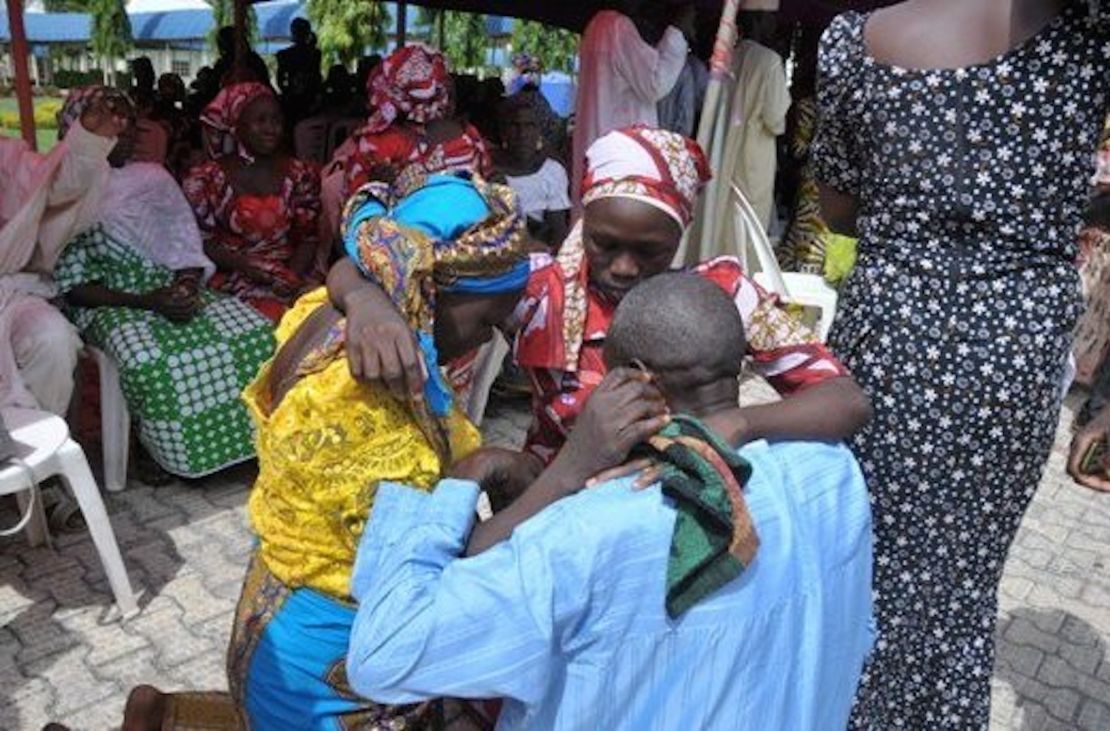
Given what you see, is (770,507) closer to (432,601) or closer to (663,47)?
(432,601)

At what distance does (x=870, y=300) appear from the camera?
1.81m

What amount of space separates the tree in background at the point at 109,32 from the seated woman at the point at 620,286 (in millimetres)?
35697

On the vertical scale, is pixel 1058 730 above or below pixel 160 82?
below

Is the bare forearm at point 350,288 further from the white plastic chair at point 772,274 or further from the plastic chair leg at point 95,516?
the white plastic chair at point 772,274

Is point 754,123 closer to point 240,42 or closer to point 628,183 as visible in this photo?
point 240,42

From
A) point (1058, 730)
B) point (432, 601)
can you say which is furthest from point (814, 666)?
point (1058, 730)

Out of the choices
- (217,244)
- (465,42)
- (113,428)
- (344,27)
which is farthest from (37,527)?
(344,27)

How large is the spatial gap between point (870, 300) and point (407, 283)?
890 mm

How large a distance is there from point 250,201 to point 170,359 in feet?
3.17

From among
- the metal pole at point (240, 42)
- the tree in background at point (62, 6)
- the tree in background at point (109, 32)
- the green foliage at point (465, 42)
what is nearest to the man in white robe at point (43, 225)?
the metal pole at point (240, 42)

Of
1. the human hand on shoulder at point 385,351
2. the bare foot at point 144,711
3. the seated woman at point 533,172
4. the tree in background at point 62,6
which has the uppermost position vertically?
the tree in background at point 62,6

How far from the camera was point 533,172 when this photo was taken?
586cm

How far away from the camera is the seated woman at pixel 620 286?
1797 millimetres

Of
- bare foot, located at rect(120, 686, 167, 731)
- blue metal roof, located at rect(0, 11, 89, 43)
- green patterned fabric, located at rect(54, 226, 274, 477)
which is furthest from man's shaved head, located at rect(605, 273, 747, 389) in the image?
blue metal roof, located at rect(0, 11, 89, 43)
